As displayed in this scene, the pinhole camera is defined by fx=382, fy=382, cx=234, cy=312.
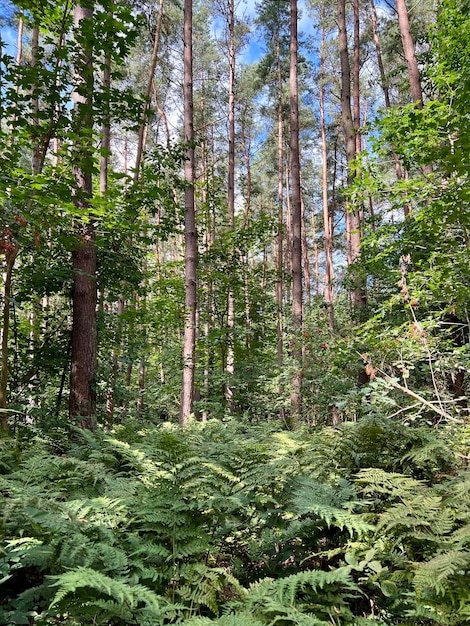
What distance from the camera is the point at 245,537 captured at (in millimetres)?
2412

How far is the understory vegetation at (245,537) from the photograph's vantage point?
157cm

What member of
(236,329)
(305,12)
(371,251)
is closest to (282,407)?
(236,329)

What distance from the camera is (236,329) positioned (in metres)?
10.8

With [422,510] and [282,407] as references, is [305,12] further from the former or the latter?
[422,510]

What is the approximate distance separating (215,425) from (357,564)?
2993 mm

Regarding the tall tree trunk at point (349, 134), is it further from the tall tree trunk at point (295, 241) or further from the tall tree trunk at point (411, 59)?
the tall tree trunk at point (411, 59)

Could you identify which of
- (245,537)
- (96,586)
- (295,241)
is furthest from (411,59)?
(96,586)

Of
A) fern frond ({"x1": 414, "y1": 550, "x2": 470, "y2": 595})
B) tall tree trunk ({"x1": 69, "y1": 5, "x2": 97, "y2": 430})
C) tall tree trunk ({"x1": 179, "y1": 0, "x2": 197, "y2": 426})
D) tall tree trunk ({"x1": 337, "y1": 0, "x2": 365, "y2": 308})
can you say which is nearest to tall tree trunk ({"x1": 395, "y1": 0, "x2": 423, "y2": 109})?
tall tree trunk ({"x1": 337, "y1": 0, "x2": 365, "y2": 308})

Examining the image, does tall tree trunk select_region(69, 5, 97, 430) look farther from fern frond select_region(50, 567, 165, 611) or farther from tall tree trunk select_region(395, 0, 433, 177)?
tall tree trunk select_region(395, 0, 433, 177)

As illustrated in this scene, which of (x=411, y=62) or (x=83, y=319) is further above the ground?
(x=411, y=62)

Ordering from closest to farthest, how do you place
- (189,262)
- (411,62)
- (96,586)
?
(96,586) → (189,262) → (411,62)

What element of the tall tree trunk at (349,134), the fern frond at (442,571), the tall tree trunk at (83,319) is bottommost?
the fern frond at (442,571)

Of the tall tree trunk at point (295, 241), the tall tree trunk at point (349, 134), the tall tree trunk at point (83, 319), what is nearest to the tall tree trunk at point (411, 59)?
the tall tree trunk at point (349, 134)

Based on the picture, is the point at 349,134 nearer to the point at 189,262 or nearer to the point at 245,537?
the point at 189,262
